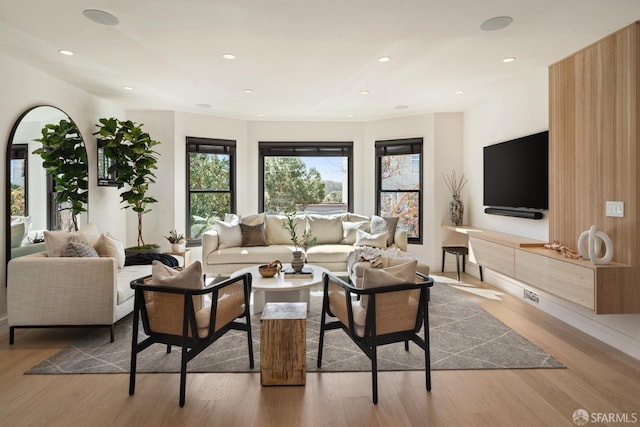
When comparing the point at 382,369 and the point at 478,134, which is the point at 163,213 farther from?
the point at 478,134

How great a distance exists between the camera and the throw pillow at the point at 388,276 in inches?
91.7

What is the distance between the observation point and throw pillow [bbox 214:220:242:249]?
5.46m

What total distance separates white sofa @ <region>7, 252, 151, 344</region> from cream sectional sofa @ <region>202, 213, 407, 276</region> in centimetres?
203

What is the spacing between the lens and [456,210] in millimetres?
5824

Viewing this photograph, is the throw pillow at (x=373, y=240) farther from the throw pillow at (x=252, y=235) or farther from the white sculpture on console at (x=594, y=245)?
the white sculpture on console at (x=594, y=245)

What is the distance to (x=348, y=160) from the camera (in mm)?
6859

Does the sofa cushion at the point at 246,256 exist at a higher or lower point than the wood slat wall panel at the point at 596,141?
lower

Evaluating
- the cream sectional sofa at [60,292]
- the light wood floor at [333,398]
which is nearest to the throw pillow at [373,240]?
the light wood floor at [333,398]

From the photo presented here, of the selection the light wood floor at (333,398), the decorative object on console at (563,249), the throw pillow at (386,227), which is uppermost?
the throw pillow at (386,227)

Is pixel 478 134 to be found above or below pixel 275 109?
below

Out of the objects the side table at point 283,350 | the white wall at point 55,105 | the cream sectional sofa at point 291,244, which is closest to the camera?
the side table at point 283,350

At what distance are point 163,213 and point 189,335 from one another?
4.03m

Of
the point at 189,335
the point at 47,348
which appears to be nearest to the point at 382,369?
A: the point at 189,335

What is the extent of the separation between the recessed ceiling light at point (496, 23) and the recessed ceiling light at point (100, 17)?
2873 millimetres
